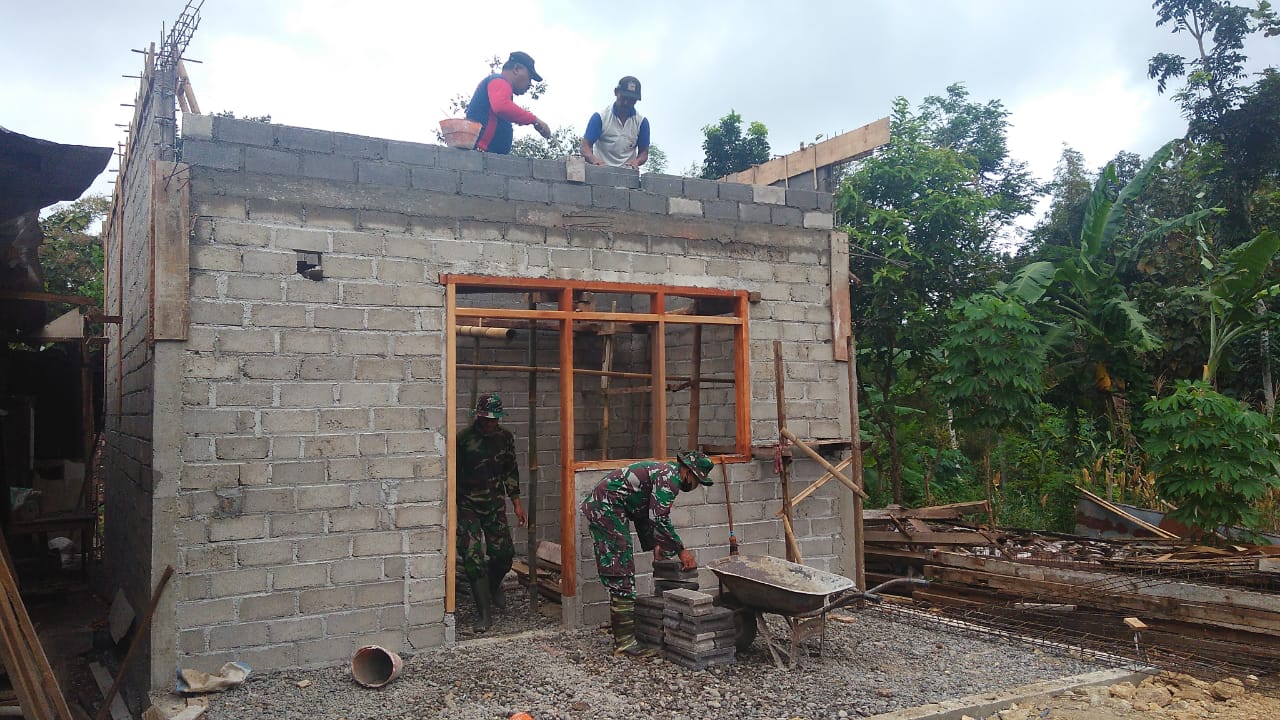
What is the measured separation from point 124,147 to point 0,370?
3.34 m

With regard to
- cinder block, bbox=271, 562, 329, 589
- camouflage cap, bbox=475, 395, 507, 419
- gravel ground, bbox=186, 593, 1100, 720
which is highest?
camouflage cap, bbox=475, 395, 507, 419

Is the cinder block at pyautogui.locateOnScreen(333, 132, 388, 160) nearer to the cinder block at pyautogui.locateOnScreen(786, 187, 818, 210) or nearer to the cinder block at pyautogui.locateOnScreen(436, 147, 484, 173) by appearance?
the cinder block at pyautogui.locateOnScreen(436, 147, 484, 173)

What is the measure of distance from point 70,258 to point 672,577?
1495 centimetres

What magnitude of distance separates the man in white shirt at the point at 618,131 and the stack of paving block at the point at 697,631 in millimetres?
3978

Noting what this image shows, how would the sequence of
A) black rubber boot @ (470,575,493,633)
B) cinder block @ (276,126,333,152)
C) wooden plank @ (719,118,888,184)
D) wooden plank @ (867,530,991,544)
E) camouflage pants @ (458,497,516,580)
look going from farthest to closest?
wooden plank @ (867,530,991,544) → wooden plank @ (719,118,888,184) → camouflage pants @ (458,497,516,580) → black rubber boot @ (470,575,493,633) → cinder block @ (276,126,333,152)

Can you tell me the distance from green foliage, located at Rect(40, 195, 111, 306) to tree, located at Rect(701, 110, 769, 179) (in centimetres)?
1152

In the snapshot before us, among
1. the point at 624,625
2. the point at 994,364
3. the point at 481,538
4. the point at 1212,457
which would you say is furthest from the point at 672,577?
the point at 994,364

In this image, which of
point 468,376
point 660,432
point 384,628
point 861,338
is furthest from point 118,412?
point 861,338

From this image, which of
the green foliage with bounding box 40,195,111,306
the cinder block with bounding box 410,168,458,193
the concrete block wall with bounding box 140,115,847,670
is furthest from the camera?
the green foliage with bounding box 40,195,111,306

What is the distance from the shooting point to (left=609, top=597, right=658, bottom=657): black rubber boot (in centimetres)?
636

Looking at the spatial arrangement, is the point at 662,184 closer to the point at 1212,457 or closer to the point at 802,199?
the point at 802,199

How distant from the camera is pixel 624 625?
641 centimetres

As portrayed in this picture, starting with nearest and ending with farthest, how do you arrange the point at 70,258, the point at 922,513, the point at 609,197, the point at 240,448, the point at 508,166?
1. the point at 240,448
2. the point at 508,166
3. the point at 609,197
4. the point at 922,513
5. the point at 70,258

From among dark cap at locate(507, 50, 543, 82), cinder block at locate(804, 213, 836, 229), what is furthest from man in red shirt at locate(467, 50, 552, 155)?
cinder block at locate(804, 213, 836, 229)
